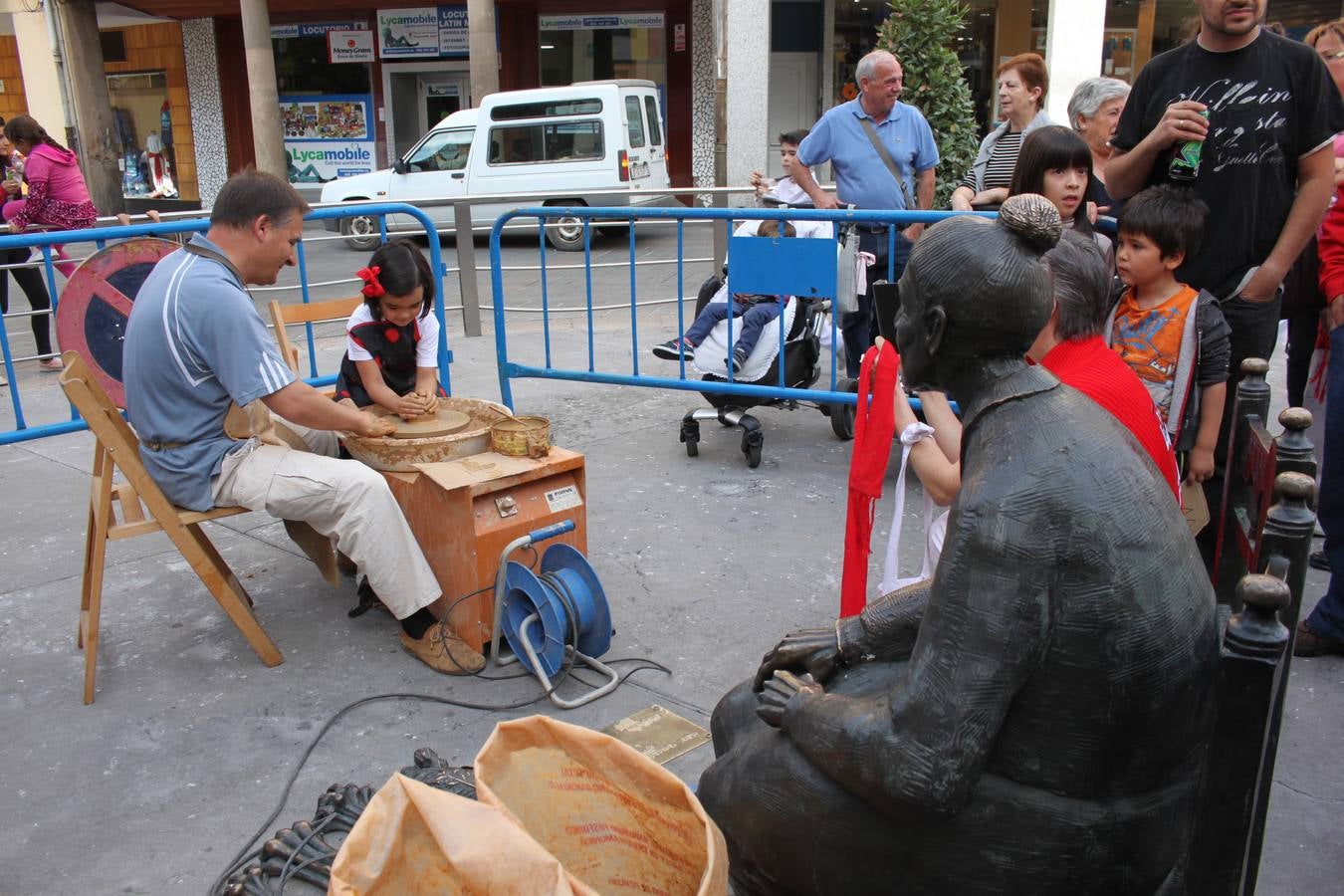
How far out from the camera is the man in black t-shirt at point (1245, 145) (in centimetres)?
354

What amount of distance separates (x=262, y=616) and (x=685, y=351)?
2793mm

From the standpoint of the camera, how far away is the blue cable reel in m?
3.32

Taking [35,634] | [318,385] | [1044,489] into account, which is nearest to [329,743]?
[35,634]

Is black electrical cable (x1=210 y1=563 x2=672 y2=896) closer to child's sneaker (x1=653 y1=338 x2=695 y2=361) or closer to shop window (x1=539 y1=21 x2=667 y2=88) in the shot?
child's sneaker (x1=653 y1=338 x2=695 y2=361)

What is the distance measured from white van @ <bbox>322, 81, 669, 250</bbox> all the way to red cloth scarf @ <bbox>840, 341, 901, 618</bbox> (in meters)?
12.3

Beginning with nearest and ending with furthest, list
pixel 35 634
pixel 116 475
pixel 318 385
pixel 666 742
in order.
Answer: pixel 666 742, pixel 35 634, pixel 116 475, pixel 318 385

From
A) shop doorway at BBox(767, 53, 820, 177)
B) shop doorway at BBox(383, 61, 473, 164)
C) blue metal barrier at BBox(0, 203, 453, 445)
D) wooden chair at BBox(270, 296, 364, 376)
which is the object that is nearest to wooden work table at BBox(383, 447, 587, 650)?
blue metal barrier at BBox(0, 203, 453, 445)

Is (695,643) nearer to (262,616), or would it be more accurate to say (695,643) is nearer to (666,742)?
(666,742)

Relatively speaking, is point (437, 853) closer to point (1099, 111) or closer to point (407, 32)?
point (1099, 111)

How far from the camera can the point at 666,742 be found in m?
3.05

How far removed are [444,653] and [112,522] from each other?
47.1 inches

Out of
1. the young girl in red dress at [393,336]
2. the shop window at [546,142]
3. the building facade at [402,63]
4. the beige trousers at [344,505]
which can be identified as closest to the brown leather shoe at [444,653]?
the beige trousers at [344,505]

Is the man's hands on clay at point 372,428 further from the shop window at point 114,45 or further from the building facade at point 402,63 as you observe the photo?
the shop window at point 114,45

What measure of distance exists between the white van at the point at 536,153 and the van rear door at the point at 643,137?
0.05 ft
